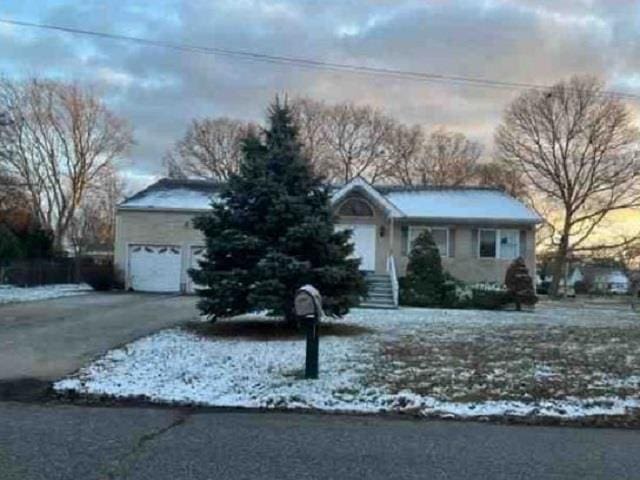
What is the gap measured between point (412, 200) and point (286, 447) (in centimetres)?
2660

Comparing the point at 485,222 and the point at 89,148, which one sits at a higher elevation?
the point at 89,148

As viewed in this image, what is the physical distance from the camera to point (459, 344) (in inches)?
535

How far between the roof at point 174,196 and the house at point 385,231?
4 cm

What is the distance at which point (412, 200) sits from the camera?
3247 centimetres

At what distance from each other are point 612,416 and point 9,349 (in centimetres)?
946

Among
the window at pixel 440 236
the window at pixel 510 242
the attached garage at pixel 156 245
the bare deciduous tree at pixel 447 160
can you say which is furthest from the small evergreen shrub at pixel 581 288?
the attached garage at pixel 156 245

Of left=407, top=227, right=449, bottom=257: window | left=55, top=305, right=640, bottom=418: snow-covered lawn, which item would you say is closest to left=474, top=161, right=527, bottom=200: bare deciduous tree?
left=407, top=227, right=449, bottom=257: window

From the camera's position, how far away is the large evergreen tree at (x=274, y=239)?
580 inches

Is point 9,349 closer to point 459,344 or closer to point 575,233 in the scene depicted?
point 459,344

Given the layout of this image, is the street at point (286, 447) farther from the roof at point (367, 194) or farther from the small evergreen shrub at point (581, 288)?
the small evergreen shrub at point (581, 288)

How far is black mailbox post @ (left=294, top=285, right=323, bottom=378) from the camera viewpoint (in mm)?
9773

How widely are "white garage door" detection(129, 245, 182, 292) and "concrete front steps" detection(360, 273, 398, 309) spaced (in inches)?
365

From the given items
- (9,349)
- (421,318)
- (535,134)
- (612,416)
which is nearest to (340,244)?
(421,318)

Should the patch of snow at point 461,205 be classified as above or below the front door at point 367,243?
above
